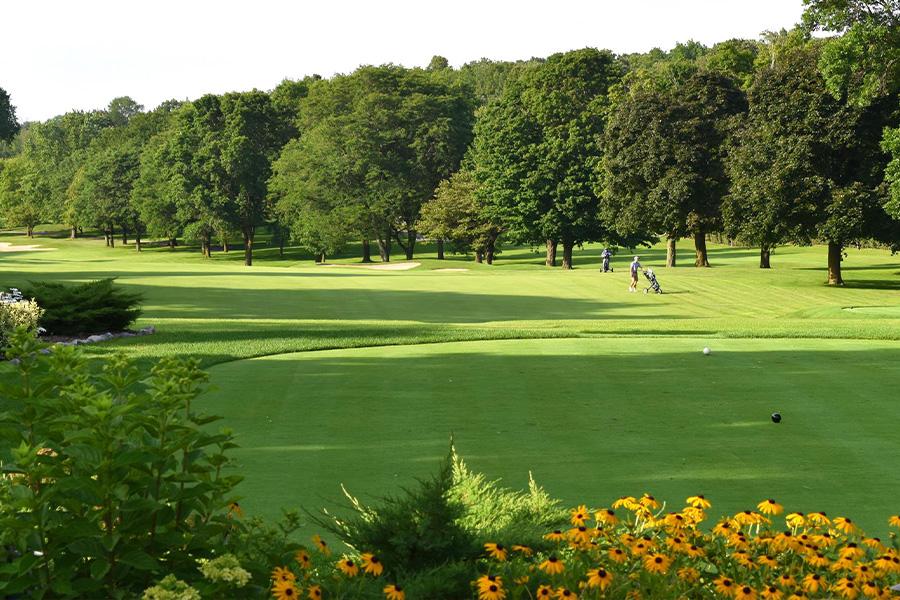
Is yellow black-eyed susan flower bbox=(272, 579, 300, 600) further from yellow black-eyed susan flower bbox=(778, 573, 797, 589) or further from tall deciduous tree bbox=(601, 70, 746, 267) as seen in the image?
tall deciduous tree bbox=(601, 70, 746, 267)

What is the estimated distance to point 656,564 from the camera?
5.49 metres

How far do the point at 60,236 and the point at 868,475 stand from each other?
135758 millimetres

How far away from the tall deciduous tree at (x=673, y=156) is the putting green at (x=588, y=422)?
41330 millimetres

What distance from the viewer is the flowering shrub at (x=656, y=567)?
17.9 ft

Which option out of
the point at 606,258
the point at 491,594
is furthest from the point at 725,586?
the point at 606,258

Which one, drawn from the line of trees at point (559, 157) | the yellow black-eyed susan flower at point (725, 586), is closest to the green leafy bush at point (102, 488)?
the yellow black-eyed susan flower at point (725, 586)

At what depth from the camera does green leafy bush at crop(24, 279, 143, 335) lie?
22156 millimetres

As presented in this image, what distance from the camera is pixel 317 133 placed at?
86812 millimetres

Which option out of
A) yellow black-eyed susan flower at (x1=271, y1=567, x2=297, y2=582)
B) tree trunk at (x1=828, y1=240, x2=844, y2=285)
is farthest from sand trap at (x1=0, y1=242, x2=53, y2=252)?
yellow black-eyed susan flower at (x1=271, y1=567, x2=297, y2=582)

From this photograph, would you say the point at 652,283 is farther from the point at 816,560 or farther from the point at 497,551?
the point at 497,551

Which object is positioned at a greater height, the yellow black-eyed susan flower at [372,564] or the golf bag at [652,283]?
the yellow black-eyed susan flower at [372,564]

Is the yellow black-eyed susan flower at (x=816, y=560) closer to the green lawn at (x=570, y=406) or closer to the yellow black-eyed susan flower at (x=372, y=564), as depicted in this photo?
the green lawn at (x=570, y=406)

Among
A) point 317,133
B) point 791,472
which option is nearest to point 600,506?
point 791,472

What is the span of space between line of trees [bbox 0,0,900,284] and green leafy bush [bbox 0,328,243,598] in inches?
1645
